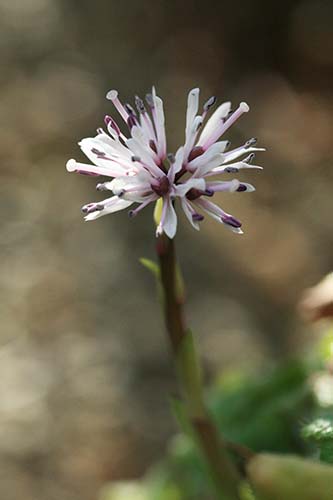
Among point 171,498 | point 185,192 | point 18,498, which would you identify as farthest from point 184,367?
point 18,498

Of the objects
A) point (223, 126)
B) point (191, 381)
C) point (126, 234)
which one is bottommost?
point (191, 381)

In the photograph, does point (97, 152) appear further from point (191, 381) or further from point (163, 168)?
point (191, 381)

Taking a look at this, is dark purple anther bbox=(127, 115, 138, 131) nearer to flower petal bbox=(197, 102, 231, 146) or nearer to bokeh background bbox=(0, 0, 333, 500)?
flower petal bbox=(197, 102, 231, 146)

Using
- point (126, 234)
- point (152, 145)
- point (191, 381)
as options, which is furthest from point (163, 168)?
point (126, 234)

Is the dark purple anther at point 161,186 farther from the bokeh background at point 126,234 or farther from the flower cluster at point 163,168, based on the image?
the bokeh background at point 126,234

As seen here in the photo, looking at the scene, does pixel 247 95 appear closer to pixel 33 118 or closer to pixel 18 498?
pixel 33 118

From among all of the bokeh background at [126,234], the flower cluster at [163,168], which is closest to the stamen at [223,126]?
the flower cluster at [163,168]
